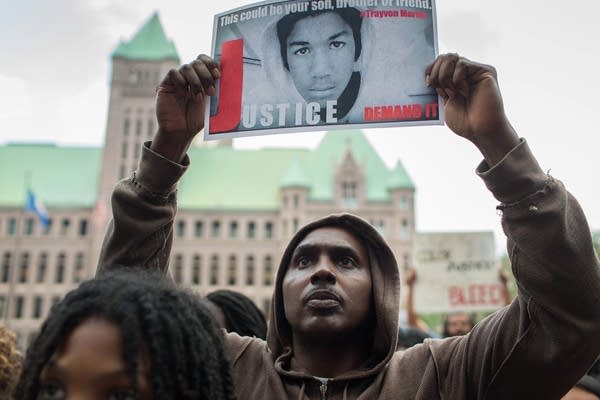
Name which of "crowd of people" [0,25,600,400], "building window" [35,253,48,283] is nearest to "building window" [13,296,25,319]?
"building window" [35,253,48,283]

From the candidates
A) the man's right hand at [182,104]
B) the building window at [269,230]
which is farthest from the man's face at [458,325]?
the building window at [269,230]

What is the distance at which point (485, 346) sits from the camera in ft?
7.62

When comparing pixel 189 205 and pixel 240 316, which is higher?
pixel 189 205

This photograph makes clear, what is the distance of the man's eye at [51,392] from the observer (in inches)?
66.0

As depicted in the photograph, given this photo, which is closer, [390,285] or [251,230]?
Answer: [390,285]

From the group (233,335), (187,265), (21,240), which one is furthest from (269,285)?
(233,335)

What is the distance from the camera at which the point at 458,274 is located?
1044cm

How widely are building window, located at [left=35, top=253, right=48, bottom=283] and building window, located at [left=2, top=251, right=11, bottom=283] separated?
2.27m

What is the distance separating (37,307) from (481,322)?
5420 cm

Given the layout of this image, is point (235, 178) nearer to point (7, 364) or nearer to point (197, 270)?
point (197, 270)

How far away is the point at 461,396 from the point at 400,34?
1.42 meters

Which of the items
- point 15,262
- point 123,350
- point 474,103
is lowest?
point 123,350

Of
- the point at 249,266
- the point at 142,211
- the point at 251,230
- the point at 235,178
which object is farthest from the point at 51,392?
the point at 235,178

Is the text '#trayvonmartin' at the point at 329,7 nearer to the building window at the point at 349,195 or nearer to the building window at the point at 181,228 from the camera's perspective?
the building window at the point at 349,195
